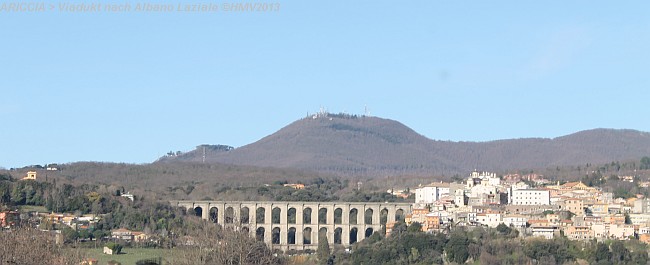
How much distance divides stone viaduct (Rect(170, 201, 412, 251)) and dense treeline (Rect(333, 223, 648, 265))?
23.1 meters

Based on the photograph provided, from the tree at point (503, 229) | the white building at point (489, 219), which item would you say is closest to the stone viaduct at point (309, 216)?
the white building at point (489, 219)

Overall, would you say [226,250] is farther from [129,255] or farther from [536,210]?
[536,210]

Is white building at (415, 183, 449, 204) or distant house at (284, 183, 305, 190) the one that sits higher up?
distant house at (284, 183, 305, 190)

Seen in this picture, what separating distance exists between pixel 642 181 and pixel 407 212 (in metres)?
26.2

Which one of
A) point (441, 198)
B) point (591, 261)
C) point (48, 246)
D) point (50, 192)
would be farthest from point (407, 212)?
point (48, 246)

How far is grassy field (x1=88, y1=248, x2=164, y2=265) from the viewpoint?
67688 millimetres

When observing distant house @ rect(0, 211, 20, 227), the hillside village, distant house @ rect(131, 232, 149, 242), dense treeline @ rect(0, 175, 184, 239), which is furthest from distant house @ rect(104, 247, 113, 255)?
the hillside village

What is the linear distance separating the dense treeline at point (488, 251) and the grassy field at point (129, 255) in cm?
1044

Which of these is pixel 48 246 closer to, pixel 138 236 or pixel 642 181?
pixel 138 236

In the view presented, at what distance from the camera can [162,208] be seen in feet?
338

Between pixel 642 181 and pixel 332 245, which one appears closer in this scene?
pixel 332 245

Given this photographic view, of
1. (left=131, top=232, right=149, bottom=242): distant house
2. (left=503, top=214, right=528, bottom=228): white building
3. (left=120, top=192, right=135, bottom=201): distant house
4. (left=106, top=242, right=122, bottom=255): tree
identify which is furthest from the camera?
(left=120, top=192, right=135, bottom=201): distant house

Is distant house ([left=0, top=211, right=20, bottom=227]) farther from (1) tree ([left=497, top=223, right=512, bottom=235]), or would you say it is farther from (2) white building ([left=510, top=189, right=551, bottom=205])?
(2) white building ([left=510, top=189, right=551, bottom=205])

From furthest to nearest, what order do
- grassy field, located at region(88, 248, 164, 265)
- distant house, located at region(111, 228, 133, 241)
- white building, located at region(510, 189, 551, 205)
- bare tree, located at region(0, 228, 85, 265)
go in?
white building, located at region(510, 189, 551, 205)
distant house, located at region(111, 228, 133, 241)
grassy field, located at region(88, 248, 164, 265)
bare tree, located at region(0, 228, 85, 265)
